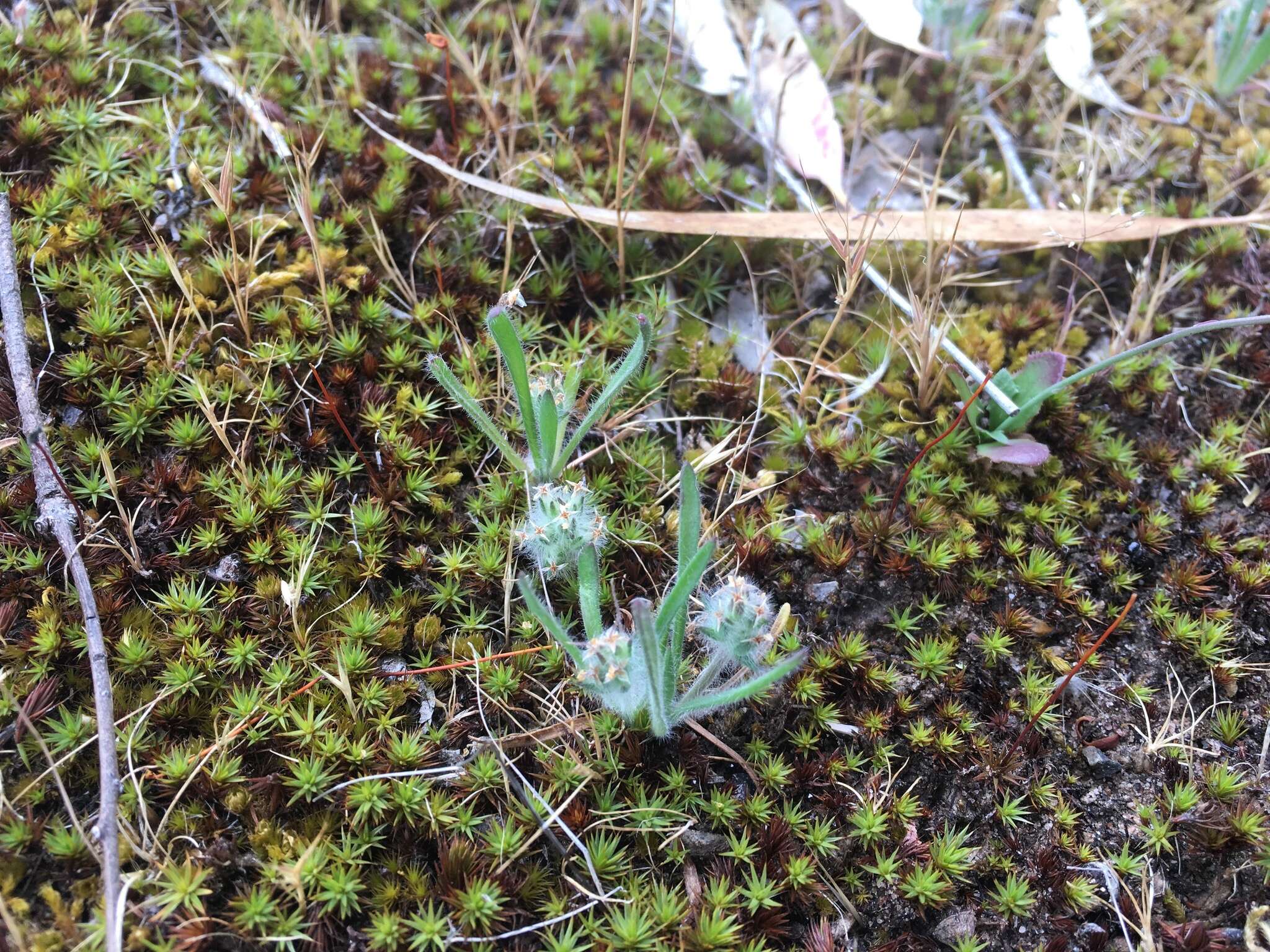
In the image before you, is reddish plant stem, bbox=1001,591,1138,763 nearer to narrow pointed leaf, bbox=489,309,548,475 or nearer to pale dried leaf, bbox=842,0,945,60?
narrow pointed leaf, bbox=489,309,548,475

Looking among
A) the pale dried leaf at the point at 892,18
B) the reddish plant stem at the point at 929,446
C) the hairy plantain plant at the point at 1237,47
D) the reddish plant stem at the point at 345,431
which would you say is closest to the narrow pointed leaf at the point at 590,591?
the reddish plant stem at the point at 345,431

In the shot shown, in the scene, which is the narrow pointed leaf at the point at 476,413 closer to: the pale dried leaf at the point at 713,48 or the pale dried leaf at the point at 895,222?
the pale dried leaf at the point at 895,222

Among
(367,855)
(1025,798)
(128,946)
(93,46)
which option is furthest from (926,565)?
(93,46)

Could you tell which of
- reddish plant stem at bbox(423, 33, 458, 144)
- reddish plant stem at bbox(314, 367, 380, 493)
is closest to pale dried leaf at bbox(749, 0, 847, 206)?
reddish plant stem at bbox(423, 33, 458, 144)

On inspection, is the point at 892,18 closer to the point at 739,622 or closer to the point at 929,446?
the point at 929,446

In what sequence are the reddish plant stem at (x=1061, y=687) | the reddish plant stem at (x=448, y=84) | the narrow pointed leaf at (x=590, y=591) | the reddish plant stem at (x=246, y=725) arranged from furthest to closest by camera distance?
the reddish plant stem at (x=448, y=84) < the reddish plant stem at (x=1061, y=687) < the narrow pointed leaf at (x=590, y=591) < the reddish plant stem at (x=246, y=725)

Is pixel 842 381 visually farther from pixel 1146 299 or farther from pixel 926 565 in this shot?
pixel 1146 299
